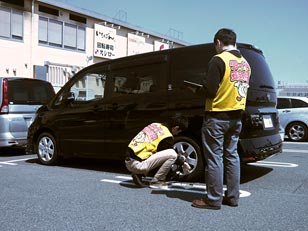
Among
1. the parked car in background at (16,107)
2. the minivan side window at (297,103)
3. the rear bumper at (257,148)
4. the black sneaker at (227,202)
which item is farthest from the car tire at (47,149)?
the minivan side window at (297,103)

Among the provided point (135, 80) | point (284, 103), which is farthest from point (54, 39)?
point (135, 80)

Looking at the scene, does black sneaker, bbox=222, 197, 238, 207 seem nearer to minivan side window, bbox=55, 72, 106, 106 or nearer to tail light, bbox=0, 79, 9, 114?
minivan side window, bbox=55, 72, 106, 106

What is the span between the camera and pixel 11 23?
1792 cm

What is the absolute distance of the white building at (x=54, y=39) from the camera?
58.9 ft

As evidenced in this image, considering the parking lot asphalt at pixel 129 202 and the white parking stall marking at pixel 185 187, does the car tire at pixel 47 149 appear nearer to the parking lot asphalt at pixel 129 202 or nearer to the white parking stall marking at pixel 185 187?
the parking lot asphalt at pixel 129 202

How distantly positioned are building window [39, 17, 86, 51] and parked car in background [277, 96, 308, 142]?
12.6m

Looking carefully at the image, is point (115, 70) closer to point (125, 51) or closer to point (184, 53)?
point (184, 53)

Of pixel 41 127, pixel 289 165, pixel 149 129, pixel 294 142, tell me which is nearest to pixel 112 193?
pixel 149 129

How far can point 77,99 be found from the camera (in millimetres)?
6820

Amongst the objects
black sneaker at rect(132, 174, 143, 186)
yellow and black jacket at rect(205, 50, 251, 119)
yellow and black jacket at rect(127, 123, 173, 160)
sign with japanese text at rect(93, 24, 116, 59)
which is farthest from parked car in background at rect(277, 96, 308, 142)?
sign with japanese text at rect(93, 24, 116, 59)

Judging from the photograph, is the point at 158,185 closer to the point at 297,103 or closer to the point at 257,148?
the point at 257,148

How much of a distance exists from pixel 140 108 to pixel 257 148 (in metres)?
1.83

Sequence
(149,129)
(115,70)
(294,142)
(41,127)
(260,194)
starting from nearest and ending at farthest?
1. (260,194)
2. (149,129)
3. (115,70)
4. (41,127)
5. (294,142)

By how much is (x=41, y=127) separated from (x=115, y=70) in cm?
198
